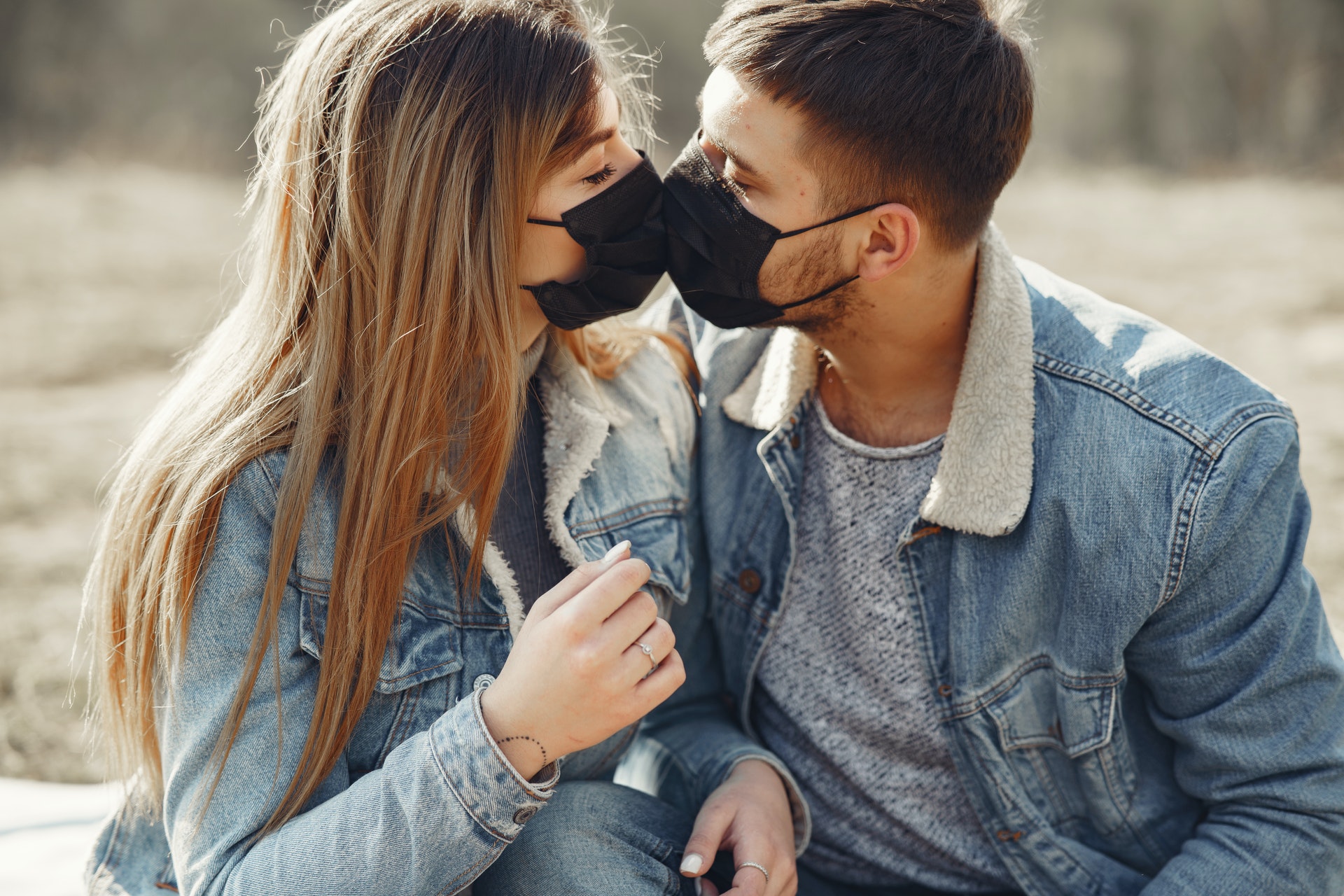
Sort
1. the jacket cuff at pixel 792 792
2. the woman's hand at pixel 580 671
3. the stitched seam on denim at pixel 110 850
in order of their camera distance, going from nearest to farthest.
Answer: the woman's hand at pixel 580 671 → the stitched seam on denim at pixel 110 850 → the jacket cuff at pixel 792 792

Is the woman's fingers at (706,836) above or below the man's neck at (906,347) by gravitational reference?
below

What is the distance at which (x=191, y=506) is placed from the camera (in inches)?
58.5

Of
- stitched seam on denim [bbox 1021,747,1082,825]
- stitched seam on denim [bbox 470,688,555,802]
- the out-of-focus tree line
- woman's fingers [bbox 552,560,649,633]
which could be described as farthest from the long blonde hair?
the out-of-focus tree line

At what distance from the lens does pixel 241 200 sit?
8.20 meters

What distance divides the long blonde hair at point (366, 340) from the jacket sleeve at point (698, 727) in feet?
1.92

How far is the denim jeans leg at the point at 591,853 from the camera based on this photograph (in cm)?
159

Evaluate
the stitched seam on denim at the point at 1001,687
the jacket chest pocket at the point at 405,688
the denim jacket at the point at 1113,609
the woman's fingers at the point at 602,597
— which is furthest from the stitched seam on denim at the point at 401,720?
the stitched seam on denim at the point at 1001,687

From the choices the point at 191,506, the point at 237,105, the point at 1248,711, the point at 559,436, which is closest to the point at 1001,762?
the point at 1248,711

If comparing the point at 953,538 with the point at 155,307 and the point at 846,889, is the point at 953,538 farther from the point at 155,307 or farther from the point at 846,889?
the point at 155,307

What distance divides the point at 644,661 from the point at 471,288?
2.11 ft

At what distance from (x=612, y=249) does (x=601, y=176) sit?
13cm

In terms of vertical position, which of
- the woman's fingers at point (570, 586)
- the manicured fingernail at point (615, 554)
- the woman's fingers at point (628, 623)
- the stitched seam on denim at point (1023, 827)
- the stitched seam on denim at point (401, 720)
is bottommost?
the stitched seam on denim at point (1023, 827)

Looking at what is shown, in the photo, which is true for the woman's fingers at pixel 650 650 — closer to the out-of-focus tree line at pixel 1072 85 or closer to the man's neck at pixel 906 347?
the man's neck at pixel 906 347

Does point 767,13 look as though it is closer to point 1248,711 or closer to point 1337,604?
point 1248,711
